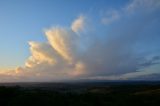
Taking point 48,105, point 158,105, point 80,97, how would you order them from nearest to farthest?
point 48,105 < point 158,105 < point 80,97

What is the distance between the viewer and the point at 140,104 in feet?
142

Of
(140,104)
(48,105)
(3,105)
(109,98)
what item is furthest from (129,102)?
(3,105)

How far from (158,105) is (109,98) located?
8.80m

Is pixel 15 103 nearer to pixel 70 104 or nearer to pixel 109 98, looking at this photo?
pixel 70 104

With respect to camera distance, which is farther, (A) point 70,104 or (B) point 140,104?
(B) point 140,104

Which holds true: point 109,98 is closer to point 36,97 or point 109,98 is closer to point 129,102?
point 129,102

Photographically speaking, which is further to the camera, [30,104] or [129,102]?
[129,102]

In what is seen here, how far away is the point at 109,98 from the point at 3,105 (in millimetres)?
18044

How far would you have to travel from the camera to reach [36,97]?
40250mm

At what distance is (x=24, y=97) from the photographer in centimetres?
3909

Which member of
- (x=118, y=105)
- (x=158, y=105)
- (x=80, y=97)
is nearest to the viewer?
(x=118, y=105)

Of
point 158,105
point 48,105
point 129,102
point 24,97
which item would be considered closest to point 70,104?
point 48,105

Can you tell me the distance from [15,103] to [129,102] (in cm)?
1642

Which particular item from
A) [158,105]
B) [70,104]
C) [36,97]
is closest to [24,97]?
[36,97]
